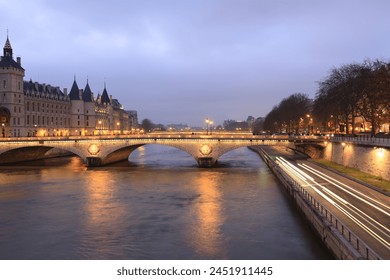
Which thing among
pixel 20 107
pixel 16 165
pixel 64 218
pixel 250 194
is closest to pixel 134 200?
pixel 64 218

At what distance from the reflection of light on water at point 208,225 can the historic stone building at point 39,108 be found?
67.6 m

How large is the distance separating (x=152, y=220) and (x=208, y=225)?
459 cm

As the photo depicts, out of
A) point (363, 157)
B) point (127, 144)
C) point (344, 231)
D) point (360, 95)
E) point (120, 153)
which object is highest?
point (360, 95)

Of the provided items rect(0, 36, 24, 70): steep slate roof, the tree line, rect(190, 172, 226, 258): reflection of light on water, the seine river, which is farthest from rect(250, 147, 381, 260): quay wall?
rect(0, 36, 24, 70): steep slate roof

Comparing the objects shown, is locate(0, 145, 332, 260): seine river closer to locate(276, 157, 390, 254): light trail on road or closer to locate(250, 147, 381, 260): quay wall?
locate(250, 147, 381, 260): quay wall

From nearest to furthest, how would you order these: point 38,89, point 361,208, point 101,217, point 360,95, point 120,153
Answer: point 361,208 → point 101,217 → point 360,95 → point 120,153 → point 38,89

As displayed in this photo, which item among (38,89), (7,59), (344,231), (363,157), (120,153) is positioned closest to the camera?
(344,231)

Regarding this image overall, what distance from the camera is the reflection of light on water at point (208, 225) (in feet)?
81.5

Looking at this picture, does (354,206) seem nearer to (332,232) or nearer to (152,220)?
(332,232)

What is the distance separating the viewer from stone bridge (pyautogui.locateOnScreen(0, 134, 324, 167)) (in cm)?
6781

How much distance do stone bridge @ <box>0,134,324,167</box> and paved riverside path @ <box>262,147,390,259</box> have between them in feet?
87.6

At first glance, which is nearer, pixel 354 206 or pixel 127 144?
pixel 354 206

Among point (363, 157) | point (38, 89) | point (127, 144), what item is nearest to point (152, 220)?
Result: point (363, 157)

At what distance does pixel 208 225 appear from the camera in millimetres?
30484
